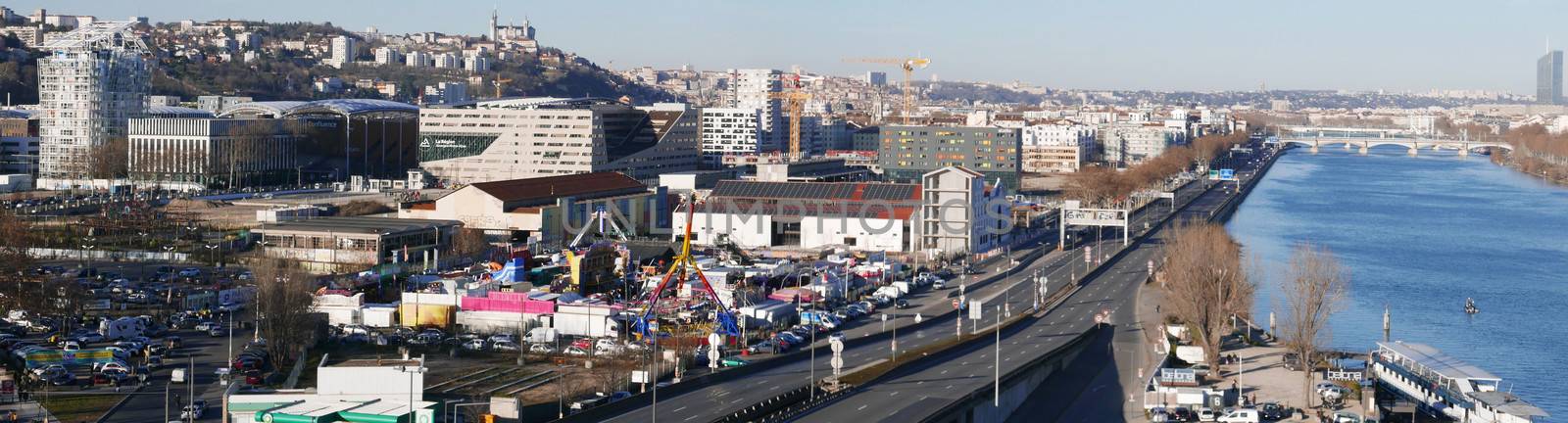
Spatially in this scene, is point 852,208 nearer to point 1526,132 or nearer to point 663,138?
point 663,138

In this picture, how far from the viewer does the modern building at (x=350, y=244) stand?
55.8 feet

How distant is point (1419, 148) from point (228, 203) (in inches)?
2220

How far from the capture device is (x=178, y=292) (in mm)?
14469

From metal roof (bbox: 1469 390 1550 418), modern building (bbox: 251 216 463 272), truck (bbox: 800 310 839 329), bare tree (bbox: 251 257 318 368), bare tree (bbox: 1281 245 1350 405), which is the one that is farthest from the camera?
modern building (bbox: 251 216 463 272)

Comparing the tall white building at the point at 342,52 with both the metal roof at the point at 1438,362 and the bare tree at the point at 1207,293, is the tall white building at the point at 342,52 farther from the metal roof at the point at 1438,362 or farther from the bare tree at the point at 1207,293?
the metal roof at the point at 1438,362

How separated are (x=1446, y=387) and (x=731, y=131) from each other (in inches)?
1228

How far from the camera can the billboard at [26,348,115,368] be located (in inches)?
427

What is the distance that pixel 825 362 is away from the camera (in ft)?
37.8

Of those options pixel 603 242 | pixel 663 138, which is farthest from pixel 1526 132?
pixel 603 242

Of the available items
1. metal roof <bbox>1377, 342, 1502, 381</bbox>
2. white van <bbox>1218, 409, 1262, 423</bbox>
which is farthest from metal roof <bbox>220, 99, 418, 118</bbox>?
white van <bbox>1218, 409, 1262, 423</bbox>

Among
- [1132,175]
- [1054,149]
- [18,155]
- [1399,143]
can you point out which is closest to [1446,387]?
[1132,175]

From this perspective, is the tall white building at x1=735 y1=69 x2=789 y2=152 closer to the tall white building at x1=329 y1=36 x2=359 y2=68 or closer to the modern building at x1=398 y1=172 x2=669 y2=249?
the tall white building at x1=329 y1=36 x2=359 y2=68

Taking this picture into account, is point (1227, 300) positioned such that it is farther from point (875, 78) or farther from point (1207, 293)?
point (875, 78)

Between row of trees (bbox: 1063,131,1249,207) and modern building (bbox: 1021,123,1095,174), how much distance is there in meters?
2.45
